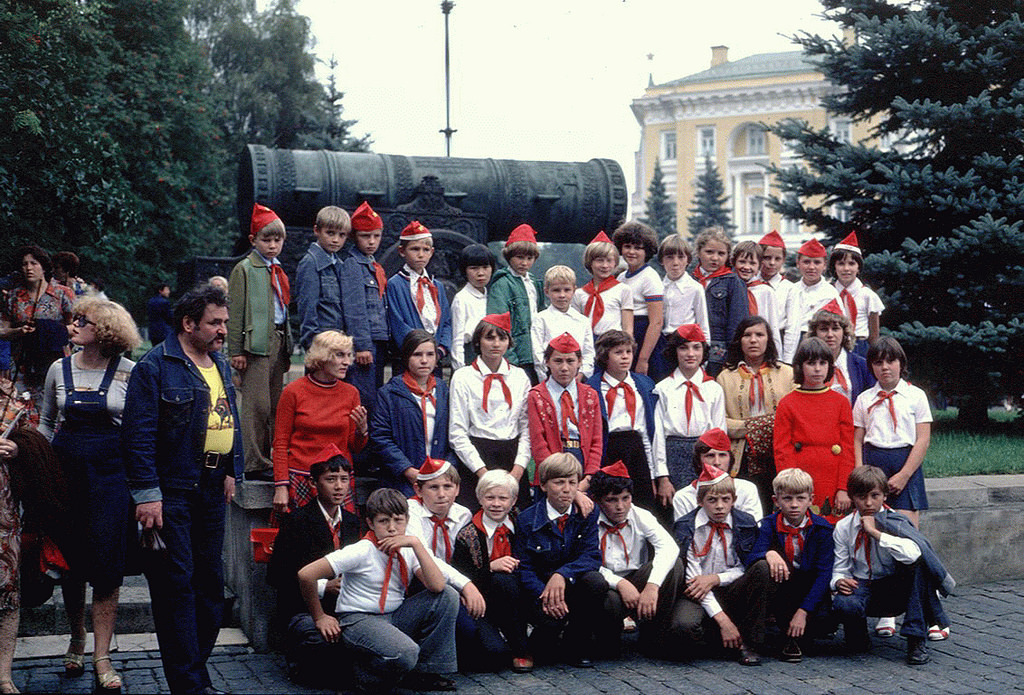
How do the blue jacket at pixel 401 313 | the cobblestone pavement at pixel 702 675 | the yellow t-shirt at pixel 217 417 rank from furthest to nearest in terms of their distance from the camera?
the blue jacket at pixel 401 313 < the cobblestone pavement at pixel 702 675 < the yellow t-shirt at pixel 217 417

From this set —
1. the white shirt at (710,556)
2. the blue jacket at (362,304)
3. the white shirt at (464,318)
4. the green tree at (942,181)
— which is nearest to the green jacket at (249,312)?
the blue jacket at (362,304)

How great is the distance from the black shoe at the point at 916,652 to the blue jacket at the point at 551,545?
5.44 feet

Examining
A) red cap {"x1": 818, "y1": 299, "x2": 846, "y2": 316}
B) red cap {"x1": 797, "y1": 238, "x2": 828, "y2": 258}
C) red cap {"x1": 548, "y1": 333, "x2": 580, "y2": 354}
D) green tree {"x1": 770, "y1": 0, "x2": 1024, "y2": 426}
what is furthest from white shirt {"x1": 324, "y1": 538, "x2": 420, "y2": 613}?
green tree {"x1": 770, "y1": 0, "x2": 1024, "y2": 426}

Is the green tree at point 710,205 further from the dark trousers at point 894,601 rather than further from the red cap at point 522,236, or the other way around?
the dark trousers at point 894,601

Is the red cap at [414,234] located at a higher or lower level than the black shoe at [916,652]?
higher

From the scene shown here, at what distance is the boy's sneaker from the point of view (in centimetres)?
665

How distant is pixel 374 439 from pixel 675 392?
1832 mm

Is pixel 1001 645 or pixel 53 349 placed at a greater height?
pixel 53 349

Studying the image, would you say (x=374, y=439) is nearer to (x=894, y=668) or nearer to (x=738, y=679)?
(x=738, y=679)

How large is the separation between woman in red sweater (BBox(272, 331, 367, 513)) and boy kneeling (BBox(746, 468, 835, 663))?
2244mm

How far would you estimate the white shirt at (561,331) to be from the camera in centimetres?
732

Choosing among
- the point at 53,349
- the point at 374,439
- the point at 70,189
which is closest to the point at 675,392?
the point at 374,439

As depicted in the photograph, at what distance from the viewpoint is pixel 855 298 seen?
8.40 metres

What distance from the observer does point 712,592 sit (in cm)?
639
